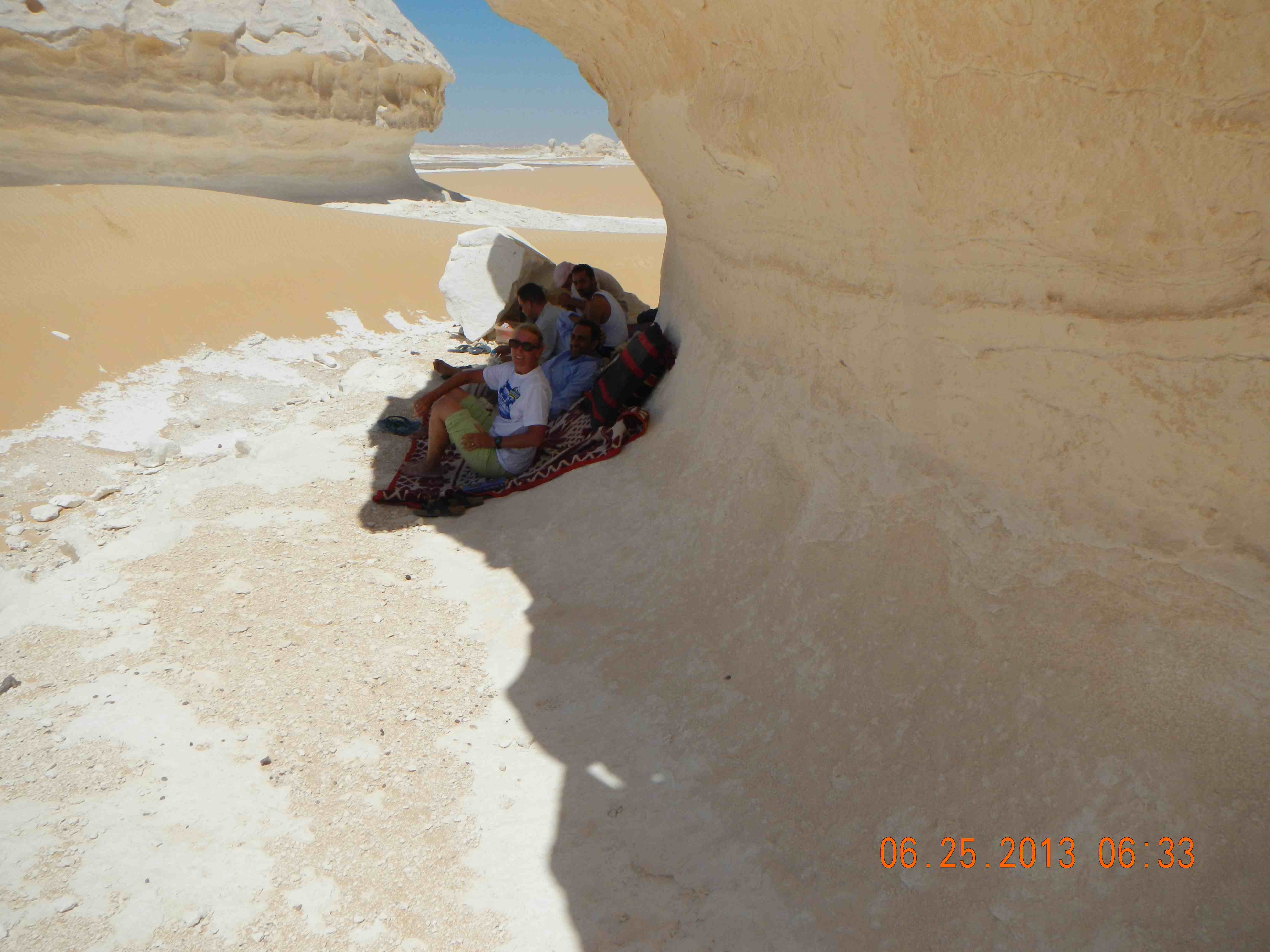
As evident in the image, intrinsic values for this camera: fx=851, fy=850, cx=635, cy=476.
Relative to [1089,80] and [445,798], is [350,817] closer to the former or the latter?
[445,798]

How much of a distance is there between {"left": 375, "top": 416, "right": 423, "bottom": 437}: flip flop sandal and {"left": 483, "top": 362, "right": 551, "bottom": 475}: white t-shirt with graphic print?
90 cm

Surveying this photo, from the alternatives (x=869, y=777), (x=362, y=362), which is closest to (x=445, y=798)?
(x=869, y=777)

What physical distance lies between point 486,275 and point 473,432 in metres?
2.98

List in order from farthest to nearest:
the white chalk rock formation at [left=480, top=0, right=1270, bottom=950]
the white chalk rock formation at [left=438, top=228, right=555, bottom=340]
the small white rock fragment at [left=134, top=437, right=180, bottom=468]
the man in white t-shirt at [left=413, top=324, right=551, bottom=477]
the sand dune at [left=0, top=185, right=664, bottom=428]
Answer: the white chalk rock formation at [left=438, top=228, right=555, bottom=340] < the sand dune at [left=0, top=185, right=664, bottom=428] < the small white rock fragment at [left=134, top=437, right=180, bottom=468] < the man in white t-shirt at [left=413, top=324, right=551, bottom=477] < the white chalk rock formation at [left=480, top=0, right=1270, bottom=950]

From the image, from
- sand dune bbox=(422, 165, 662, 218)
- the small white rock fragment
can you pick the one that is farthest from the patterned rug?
sand dune bbox=(422, 165, 662, 218)

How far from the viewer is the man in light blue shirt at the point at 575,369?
4914 millimetres

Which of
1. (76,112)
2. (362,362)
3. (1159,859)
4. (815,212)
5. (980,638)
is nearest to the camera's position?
(1159,859)

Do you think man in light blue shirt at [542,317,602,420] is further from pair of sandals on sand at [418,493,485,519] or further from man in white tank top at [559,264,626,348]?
pair of sandals on sand at [418,493,485,519]

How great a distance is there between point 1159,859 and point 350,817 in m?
2.03

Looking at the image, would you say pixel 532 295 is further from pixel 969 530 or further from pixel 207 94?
pixel 207 94

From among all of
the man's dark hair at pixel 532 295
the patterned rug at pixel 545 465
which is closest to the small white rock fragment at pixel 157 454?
the patterned rug at pixel 545 465

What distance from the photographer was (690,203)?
3.95 m

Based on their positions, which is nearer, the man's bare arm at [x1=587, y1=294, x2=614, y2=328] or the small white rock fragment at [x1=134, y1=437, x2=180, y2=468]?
the small white rock fragment at [x1=134, y1=437, x2=180, y2=468]
